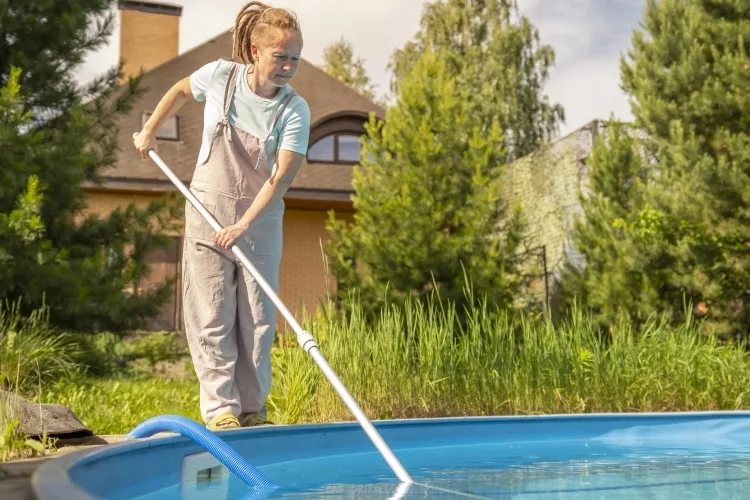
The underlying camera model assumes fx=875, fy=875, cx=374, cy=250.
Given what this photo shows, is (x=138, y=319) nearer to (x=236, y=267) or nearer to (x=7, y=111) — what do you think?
(x=7, y=111)

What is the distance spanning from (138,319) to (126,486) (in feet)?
17.6

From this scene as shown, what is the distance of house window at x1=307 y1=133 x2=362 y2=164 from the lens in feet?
53.1

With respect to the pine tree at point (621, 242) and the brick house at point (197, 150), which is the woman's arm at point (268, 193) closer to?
the pine tree at point (621, 242)

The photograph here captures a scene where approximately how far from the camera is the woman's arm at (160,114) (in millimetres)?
3750

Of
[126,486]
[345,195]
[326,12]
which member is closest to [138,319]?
[126,486]

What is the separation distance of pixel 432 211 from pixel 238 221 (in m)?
5.74

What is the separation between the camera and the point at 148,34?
58.6 feet

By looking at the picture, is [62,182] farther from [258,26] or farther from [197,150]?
[197,150]

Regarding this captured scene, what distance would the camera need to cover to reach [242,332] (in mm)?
3656

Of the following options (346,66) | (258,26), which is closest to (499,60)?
(346,66)

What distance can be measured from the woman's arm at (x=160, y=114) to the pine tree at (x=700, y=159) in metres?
5.52

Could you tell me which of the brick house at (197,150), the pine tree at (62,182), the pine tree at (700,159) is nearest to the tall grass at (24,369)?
the pine tree at (62,182)

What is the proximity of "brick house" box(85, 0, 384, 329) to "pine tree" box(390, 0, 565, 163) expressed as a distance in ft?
26.2

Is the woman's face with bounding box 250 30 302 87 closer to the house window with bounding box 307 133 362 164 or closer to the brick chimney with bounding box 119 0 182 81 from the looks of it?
Result: the house window with bounding box 307 133 362 164
